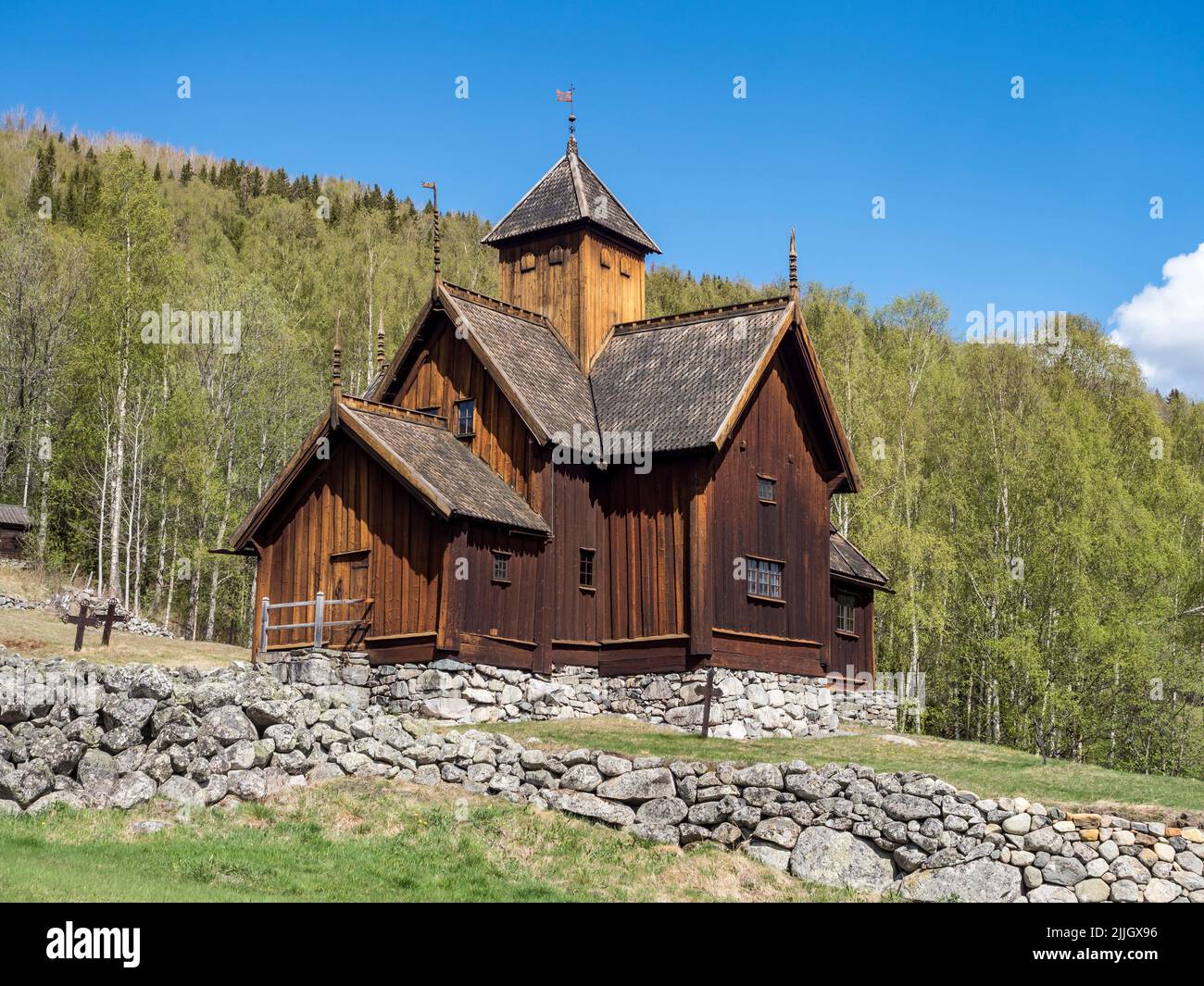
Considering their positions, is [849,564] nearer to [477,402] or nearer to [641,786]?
[477,402]

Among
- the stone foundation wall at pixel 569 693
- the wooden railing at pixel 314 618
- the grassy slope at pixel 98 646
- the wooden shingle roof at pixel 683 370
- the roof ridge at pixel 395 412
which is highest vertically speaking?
the wooden shingle roof at pixel 683 370

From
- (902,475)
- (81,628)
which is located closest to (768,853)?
(81,628)

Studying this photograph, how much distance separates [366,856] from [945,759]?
12.0m

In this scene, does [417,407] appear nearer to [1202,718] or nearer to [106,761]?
[106,761]

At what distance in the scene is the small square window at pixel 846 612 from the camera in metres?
34.6

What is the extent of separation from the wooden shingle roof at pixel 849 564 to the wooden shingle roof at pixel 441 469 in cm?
986

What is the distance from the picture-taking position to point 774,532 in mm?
30141

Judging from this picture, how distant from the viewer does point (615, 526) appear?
29359 mm

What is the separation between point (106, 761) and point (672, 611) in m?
13.3

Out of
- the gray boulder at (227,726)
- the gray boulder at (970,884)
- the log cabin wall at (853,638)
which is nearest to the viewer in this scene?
the gray boulder at (970,884)

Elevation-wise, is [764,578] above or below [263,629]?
above

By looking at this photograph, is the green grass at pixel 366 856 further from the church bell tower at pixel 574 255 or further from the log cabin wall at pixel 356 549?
the church bell tower at pixel 574 255

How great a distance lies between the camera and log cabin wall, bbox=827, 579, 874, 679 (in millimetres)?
34219

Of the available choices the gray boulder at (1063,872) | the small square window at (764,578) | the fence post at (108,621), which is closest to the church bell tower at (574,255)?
the small square window at (764,578)
